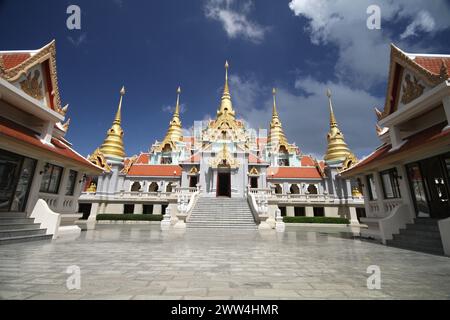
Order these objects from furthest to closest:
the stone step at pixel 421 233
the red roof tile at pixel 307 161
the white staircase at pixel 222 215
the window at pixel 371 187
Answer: the red roof tile at pixel 307 161
the white staircase at pixel 222 215
the window at pixel 371 187
the stone step at pixel 421 233

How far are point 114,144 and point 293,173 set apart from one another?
24.6 meters

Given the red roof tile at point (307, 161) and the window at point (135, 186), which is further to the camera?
the red roof tile at point (307, 161)

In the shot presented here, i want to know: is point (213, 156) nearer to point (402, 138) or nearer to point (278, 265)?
point (402, 138)

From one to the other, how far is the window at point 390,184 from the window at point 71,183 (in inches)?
598

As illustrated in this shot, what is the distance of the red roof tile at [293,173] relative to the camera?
30.0 metres

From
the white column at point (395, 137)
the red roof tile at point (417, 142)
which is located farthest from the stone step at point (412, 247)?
the white column at point (395, 137)

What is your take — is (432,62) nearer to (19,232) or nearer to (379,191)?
(379,191)

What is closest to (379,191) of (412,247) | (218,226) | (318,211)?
(412,247)

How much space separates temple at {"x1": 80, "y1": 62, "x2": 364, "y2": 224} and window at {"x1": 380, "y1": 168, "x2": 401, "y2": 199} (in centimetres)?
1077

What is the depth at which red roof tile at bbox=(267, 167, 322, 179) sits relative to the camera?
2997 cm

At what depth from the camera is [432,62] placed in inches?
357

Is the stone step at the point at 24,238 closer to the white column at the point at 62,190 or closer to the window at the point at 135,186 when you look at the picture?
the white column at the point at 62,190

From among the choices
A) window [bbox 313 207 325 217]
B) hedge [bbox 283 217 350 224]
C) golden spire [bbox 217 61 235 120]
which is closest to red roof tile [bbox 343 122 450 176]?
hedge [bbox 283 217 350 224]
